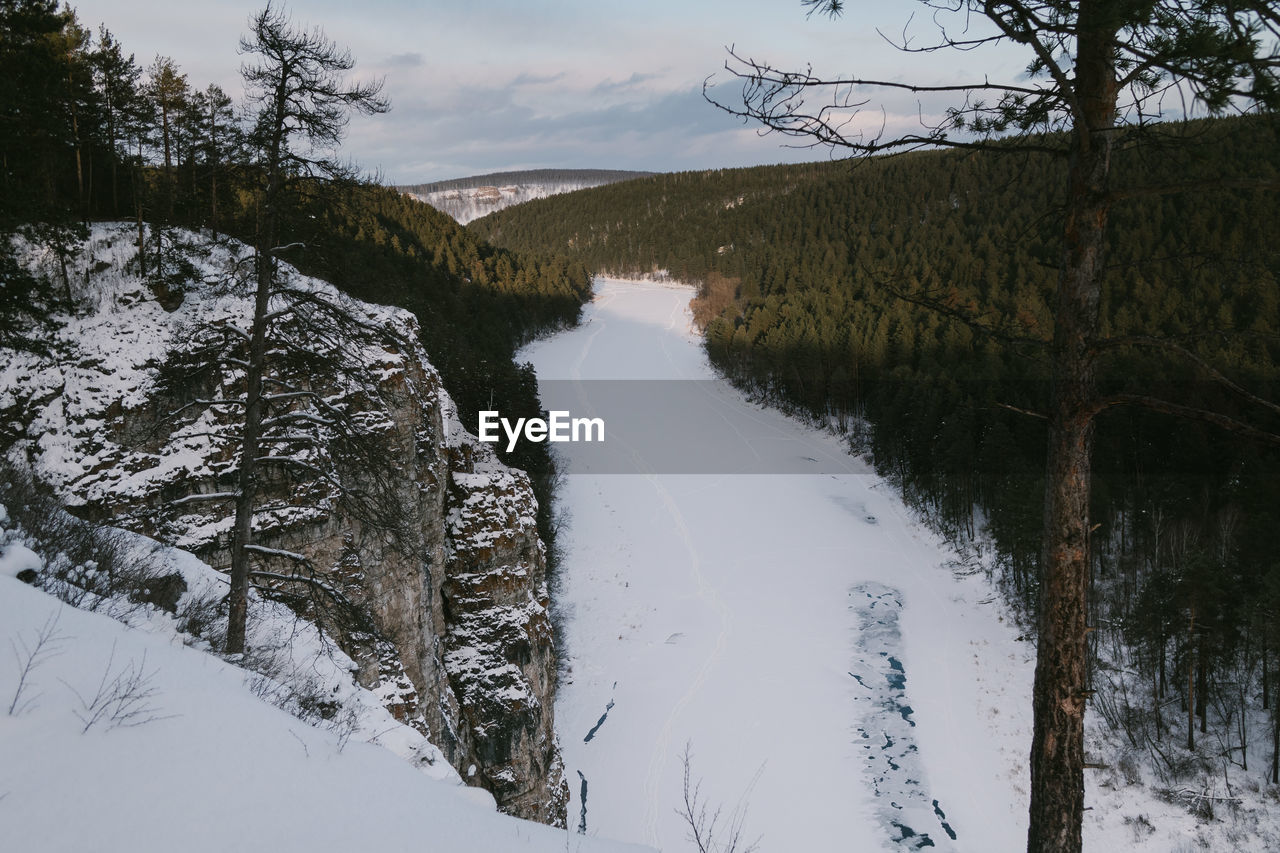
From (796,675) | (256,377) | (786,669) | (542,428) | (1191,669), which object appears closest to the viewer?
(256,377)

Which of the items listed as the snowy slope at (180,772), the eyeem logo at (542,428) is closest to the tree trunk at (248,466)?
the snowy slope at (180,772)

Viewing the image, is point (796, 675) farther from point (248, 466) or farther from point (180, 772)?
point (180, 772)

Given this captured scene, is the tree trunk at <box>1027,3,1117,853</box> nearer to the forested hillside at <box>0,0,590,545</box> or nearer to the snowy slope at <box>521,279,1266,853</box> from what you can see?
the forested hillside at <box>0,0,590,545</box>

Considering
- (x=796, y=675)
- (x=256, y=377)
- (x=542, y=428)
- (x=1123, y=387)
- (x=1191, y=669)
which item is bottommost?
(x=796, y=675)

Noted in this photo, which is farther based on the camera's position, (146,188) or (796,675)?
(796,675)

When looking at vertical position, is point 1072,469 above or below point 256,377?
below

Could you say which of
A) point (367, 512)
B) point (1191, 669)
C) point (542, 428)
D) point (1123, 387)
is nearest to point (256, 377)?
point (367, 512)

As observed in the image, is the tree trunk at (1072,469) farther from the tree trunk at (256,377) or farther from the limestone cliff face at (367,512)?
the tree trunk at (256,377)

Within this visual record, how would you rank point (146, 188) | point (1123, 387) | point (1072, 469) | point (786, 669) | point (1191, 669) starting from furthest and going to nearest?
point (786, 669)
point (1191, 669)
point (146, 188)
point (1123, 387)
point (1072, 469)

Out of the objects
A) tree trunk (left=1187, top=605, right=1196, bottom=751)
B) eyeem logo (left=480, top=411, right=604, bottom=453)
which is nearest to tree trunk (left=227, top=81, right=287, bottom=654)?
eyeem logo (left=480, top=411, right=604, bottom=453)
